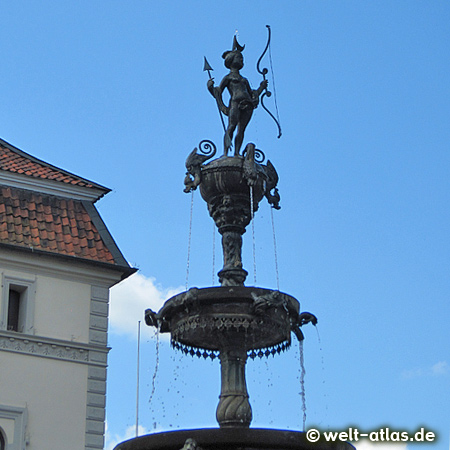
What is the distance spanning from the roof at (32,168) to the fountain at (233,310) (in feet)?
38.2

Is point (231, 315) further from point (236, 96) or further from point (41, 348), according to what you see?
point (41, 348)

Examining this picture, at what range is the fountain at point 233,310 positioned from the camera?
14.5 metres

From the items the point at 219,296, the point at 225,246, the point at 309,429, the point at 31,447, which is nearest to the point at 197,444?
the point at 309,429

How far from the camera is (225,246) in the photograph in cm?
1752

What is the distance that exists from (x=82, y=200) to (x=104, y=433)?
632 cm

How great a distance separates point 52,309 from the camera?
27.5 metres

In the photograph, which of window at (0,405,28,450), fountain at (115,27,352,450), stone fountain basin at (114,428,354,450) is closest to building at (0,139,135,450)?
window at (0,405,28,450)

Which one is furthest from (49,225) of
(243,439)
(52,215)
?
(243,439)

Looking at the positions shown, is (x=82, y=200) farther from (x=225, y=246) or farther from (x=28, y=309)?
(x=225, y=246)

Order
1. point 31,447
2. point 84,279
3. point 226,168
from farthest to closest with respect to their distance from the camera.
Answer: point 84,279, point 31,447, point 226,168

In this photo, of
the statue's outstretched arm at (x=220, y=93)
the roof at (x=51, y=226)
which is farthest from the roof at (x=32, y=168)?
the statue's outstretched arm at (x=220, y=93)

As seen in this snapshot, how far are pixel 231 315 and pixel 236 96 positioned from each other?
13.1 ft

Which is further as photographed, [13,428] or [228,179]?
[13,428]

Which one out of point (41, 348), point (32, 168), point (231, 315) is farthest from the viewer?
point (32, 168)
